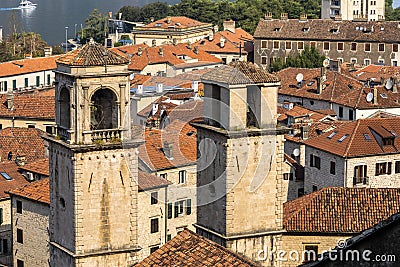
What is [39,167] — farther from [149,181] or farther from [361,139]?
[361,139]

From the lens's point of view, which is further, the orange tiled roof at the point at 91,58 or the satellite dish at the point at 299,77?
the satellite dish at the point at 299,77

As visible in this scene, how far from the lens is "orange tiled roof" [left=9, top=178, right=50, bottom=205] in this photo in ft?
107

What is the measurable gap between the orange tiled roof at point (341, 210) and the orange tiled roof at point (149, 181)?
5.44 m

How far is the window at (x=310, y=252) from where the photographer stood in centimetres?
2593

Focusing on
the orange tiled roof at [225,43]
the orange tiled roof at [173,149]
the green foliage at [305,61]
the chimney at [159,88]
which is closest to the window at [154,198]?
the orange tiled roof at [173,149]

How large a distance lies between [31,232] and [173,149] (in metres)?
6.66

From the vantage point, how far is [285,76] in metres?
63.0

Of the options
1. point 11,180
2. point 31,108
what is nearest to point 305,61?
point 31,108

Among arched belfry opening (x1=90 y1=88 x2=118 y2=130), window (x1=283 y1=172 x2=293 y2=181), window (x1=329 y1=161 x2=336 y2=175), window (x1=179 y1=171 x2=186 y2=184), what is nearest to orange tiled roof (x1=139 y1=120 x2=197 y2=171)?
window (x1=179 y1=171 x2=186 y2=184)

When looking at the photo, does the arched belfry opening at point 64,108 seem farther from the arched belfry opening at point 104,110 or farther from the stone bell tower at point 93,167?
the arched belfry opening at point 104,110

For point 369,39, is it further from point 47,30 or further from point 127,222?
point 47,30

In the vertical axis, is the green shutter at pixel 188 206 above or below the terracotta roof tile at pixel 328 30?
below

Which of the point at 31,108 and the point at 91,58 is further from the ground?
the point at 91,58

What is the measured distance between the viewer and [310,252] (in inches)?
1048
